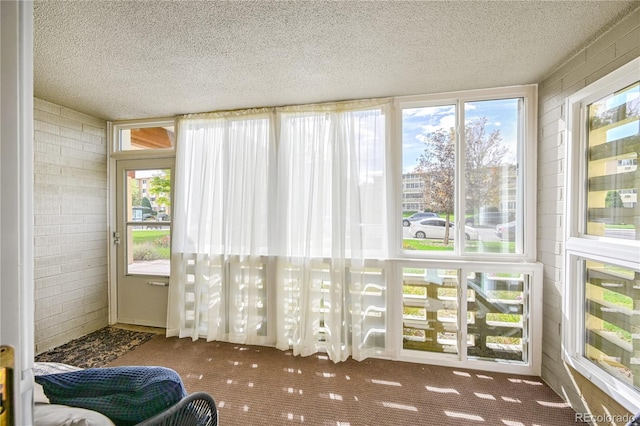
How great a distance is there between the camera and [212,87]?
8.62 feet

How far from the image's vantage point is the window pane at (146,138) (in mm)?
3590

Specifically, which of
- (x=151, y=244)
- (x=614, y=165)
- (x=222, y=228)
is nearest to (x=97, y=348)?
(x=151, y=244)

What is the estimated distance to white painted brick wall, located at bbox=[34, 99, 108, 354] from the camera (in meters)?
2.96

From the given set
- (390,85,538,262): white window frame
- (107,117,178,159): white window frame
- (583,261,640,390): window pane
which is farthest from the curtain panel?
(583,261,640,390): window pane

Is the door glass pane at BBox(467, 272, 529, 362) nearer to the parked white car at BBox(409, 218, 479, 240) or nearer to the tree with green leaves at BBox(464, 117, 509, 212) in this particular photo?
the parked white car at BBox(409, 218, 479, 240)

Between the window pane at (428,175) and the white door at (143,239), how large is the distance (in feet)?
8.87

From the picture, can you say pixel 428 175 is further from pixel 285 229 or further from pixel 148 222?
pixel 148 222

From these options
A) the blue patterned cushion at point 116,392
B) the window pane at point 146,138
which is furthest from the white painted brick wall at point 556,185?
the window pane at point 146,138

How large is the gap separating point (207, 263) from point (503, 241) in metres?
2.96

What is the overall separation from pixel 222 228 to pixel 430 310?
227cm

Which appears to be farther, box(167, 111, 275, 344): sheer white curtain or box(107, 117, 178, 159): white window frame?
box(107, 117, 178, 159): white window frame

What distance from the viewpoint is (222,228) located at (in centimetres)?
320

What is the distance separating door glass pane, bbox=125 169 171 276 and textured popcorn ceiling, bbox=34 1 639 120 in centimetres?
108

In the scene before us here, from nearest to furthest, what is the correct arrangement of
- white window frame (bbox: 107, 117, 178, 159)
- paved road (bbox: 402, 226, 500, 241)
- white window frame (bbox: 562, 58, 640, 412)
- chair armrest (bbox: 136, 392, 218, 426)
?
1. chair armrest (bbox: 136, 392, 218, 426)
2. white window frame (bbox: 562, 58, 640, 412)
3. paved road (bbox: 402, 226, 500, 241)
4. white window frame (bbox: 107, 117, 178, 159)
